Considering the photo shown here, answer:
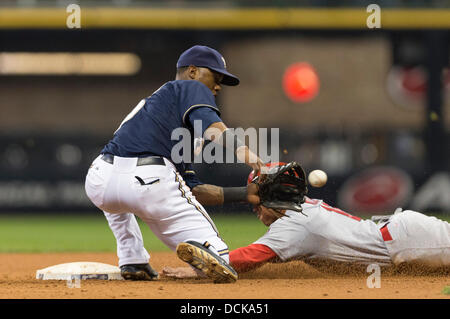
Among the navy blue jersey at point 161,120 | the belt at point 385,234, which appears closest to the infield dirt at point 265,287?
the belt at point 385,234

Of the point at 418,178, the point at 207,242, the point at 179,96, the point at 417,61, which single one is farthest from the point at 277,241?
the point at 417,61

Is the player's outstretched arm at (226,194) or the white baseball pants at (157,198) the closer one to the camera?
the white baseball pants at (157,198)

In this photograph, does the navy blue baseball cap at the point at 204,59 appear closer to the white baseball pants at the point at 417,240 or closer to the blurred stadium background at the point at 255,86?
the white baseball pants at the point at 417,240

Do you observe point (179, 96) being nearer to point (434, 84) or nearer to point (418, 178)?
point (418, 178)

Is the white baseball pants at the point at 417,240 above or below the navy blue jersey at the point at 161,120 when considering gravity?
below

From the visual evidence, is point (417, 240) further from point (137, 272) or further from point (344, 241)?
point (137, 272)

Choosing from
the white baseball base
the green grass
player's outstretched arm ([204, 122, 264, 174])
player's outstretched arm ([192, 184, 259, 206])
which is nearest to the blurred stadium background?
the green grass

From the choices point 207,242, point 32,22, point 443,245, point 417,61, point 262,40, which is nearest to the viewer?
point 207,242

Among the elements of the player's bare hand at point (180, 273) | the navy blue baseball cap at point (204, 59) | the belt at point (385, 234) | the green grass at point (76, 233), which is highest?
the navy blue baseball cap at point (204, 59)
